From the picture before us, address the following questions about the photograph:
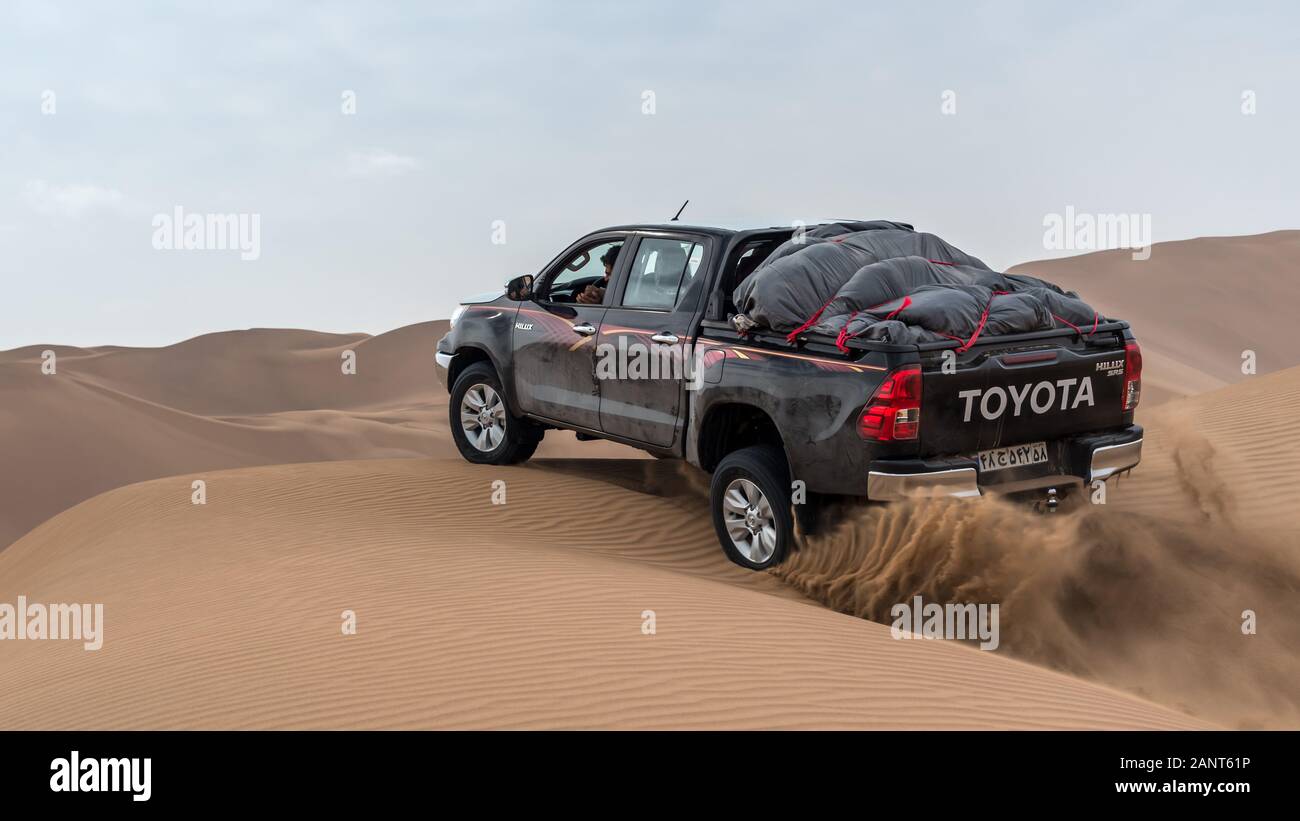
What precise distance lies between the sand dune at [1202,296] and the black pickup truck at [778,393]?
29114 millimetres

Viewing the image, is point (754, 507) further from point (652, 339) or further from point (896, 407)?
point (652, 339)

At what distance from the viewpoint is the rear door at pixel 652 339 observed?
876 cm

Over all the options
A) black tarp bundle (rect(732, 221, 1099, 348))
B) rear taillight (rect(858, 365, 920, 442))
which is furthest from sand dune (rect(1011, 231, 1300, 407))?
rear taillight (rect(858, 365, 920, 442))

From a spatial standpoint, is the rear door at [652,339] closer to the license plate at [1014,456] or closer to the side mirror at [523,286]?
the side mirror at [523,286]

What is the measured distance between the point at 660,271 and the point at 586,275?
165cm

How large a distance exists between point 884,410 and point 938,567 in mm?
1065

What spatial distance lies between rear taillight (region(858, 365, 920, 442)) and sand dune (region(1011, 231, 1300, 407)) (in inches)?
1203

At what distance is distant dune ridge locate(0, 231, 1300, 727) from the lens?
5.37 metres

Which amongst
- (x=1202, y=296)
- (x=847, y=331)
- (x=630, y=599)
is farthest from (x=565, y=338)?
(x=1202, y=296)

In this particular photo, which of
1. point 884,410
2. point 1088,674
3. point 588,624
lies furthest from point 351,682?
point 1088,674

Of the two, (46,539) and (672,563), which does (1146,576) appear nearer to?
(672,563)

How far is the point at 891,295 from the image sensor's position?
7.92 meters

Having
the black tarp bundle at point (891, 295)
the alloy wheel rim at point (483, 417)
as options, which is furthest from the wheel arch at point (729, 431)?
the alloy wheel rim at point (483, 417)

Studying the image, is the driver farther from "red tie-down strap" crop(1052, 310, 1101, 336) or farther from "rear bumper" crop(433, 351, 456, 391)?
"red tie-down strap" crop(1052, 310, 1101, 336)
